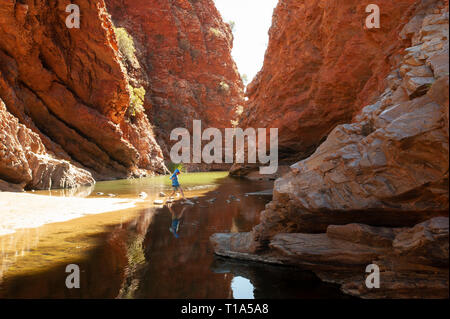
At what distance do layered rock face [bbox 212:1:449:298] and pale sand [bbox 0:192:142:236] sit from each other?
4678mm

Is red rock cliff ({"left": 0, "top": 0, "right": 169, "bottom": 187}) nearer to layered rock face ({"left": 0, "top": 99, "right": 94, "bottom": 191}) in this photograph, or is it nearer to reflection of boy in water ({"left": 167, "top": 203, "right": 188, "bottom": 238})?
layered rock face ({"left": 0, "top": 99, "right": 94, "bottom": 191})

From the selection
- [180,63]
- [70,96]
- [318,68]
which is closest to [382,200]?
[318,68]

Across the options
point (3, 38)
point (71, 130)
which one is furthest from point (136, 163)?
point (3, 38)

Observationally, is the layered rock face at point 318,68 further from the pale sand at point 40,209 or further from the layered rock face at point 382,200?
the pale sand at point 40,209

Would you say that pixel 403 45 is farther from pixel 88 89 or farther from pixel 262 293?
pixel 88 89

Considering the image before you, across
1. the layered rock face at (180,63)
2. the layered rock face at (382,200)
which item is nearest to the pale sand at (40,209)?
the layered rock face at (382,200)

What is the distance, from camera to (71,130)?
2183 cm

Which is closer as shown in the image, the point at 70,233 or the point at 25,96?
the point at 70,233

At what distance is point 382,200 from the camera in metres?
4.06

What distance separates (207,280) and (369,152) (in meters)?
3.00

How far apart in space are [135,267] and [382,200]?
3802 millimetres

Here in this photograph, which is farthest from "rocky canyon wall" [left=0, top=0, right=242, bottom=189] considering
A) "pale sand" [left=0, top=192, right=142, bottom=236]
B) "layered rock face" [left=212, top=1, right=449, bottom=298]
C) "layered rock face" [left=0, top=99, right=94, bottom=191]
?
"layered rock face" [left=212, top=1, right=449, bottom=298]

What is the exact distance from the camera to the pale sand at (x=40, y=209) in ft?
22.8

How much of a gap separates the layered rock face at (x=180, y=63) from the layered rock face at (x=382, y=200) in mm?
36122
